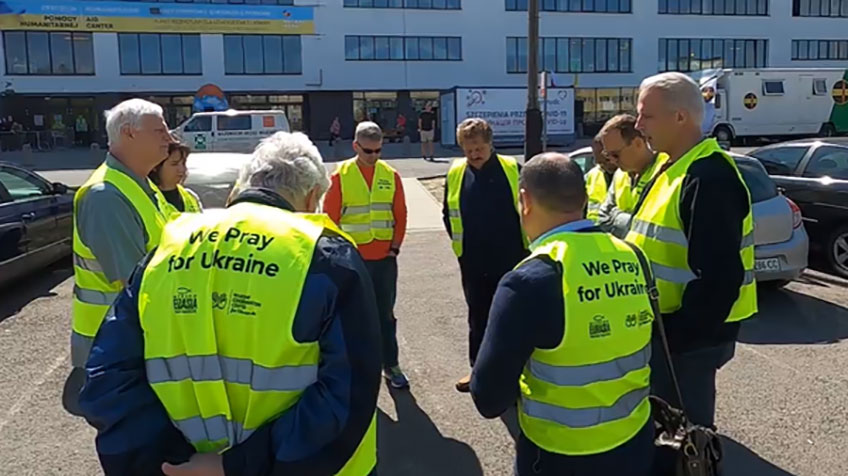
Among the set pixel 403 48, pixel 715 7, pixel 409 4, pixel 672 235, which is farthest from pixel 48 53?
pixel 672 235

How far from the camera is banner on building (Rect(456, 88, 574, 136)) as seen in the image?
30031mm

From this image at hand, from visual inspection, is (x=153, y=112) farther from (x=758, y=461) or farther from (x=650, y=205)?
(x=758, y=461)

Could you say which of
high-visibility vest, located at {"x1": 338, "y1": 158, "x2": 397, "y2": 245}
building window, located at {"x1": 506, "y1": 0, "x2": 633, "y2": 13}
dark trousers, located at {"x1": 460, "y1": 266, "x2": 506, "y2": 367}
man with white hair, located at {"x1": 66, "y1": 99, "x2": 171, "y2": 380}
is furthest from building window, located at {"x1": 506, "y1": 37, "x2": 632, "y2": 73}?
man with white hair, located at {"x1": 66, "y1": 99, "x2": 171, "y2": 380}

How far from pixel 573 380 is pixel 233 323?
0.95 m

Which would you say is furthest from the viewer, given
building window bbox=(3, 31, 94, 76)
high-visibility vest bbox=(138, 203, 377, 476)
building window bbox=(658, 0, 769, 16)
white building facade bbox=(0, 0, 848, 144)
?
building window bbox=(658, 0, 769, 16)

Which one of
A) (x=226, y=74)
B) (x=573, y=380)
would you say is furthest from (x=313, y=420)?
(x=226, y=74)

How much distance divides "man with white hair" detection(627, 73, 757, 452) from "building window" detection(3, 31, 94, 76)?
124 feet

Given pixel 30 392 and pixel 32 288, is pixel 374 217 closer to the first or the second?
pixel 30 392

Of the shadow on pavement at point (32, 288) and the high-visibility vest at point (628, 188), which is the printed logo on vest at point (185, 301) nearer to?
the high-visibility vest at point (628, 188)

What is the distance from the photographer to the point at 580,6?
4041 centimetres

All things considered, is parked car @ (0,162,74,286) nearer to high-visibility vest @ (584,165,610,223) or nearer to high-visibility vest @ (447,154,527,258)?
high-visibility vest @ (447,154,527,258)

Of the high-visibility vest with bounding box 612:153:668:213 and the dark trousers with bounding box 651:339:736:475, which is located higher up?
the high-visibility vest with bounding box 612:153:668:213

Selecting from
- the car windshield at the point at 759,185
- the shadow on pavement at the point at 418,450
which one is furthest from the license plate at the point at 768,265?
the shadow on pavement at the point at 418,450

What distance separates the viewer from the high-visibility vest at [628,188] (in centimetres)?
334
